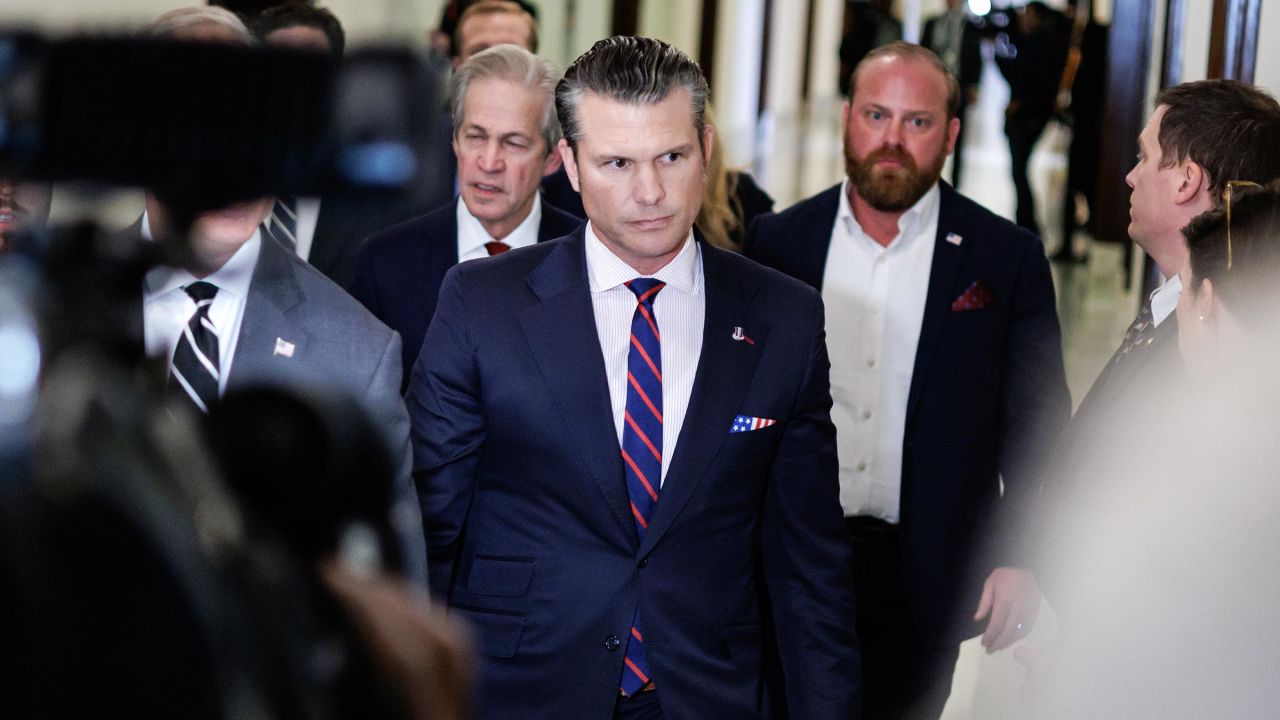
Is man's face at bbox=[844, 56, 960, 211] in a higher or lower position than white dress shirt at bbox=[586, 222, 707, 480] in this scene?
higher

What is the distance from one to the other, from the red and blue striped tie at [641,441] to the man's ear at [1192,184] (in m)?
1.12

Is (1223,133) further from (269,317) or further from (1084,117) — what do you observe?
(1084,117)

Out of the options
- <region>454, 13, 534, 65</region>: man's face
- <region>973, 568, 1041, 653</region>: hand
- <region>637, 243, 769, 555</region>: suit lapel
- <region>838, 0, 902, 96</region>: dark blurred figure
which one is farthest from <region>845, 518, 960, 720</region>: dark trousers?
<region>838, 0, 902, 96</region>: dark blurred figure

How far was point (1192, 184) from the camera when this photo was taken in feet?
9.57

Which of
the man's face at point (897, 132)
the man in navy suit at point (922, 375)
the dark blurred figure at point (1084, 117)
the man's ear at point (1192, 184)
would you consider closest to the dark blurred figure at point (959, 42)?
the dark blurred figure at point (1084, 117)

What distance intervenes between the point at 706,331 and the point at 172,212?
6.07ft

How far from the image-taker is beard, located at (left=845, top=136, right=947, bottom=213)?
150 inches

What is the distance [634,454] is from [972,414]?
1.38 m

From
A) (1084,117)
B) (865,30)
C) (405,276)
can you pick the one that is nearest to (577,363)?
(405,276)

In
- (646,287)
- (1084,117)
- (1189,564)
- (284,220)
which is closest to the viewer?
(1189,564)

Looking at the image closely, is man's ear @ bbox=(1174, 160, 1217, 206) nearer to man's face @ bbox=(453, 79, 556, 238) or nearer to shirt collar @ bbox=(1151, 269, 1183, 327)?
shirt collar @ bbox=(1151, 269, 1183, 327)

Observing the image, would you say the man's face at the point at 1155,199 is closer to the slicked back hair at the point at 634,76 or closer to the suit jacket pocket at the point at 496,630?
the slicked back hair at the point at 634,76

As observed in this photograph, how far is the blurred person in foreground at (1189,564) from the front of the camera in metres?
1.38

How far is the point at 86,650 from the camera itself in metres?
0.69
